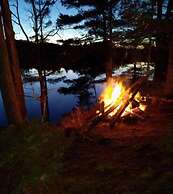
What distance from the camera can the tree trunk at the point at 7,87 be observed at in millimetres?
9508

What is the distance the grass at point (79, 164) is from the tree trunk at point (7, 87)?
1.30 m

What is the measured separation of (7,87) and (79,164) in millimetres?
4307

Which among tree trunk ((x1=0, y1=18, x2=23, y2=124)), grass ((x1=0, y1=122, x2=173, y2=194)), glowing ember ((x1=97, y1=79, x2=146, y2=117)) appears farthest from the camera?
glowing ember ((x1=97, y1=79, x2=146, y2=117))

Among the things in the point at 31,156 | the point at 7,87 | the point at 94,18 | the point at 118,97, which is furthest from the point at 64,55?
the point at 31,156

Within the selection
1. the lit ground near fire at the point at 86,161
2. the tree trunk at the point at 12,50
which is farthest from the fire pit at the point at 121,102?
the tree trunk at the point at 12,50

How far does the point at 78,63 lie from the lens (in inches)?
986

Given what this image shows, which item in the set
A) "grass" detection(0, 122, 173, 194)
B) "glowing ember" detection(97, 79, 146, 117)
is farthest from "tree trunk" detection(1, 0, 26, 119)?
"grass" detection(0, 122, 173, 194)

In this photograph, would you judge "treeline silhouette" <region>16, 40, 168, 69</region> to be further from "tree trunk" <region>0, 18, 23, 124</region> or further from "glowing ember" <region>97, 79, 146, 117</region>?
"tree trunk" <region>0, 18, 23, 124</region>

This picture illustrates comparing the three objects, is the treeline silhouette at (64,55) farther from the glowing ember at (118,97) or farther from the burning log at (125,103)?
the glowing ember at (118,97)

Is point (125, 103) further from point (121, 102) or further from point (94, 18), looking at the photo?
point (94, 18)

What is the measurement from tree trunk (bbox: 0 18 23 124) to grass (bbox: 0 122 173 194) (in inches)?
51.2

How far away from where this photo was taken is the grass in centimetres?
523

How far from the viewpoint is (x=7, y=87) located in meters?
9.70

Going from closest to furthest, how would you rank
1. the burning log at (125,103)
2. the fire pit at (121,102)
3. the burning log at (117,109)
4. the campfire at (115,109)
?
the burning log at (117,109)
the campfire at (115,109)
the burning log at (125,103)
the fire pit at (121,102)
